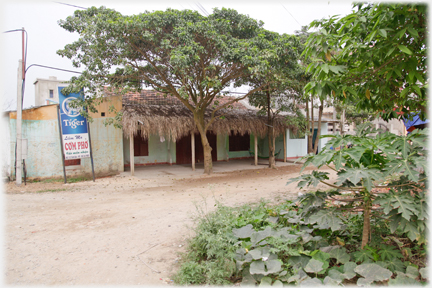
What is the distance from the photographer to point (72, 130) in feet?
30.6

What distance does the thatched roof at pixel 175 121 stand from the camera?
1049 centimetres

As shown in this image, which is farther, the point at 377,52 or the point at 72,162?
the point at 72,162

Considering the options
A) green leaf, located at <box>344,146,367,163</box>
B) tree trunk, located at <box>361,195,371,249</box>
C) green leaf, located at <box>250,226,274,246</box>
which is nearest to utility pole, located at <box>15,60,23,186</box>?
green leaf, located at <box>250,226,274,246</box>

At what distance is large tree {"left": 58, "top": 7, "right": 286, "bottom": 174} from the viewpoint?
7.52m

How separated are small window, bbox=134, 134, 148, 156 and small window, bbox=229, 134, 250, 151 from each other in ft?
16.8

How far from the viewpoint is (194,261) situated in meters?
3.03

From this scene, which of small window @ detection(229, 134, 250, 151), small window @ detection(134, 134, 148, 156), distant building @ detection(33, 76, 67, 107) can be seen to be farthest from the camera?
small window @ detection(229, 134, 250, 151)

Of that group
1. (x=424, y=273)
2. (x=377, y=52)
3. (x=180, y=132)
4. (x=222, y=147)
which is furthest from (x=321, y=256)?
(x=222, y=147)

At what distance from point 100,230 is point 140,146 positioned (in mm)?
9078

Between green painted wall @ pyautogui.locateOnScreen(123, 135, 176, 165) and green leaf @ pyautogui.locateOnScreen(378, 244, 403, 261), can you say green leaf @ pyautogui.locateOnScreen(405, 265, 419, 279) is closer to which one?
green leaf @ pyautogui.locateOnScreen(378, 244, 403, 261)

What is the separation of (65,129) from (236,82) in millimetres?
6865

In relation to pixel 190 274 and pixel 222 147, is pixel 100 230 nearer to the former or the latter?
pixel 190 274

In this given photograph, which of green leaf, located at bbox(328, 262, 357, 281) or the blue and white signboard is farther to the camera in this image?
the blue and white signboard

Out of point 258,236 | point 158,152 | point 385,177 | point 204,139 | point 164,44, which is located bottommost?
point 258,236
